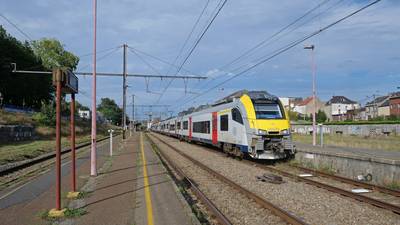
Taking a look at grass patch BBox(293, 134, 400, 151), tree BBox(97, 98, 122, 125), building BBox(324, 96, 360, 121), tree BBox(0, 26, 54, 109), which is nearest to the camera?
grass patch BBox(293, 134, 400, 151)

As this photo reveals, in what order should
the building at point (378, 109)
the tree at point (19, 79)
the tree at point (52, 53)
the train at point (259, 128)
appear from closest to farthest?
the train at point (259, 128) → the tree at point (19, 79) → the tree at point (52, 53) → the building at point (378, 109)

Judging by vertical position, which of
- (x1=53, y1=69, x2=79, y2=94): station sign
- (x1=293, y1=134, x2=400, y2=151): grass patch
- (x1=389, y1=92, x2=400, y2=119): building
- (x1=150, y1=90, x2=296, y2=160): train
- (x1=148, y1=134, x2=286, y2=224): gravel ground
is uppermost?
(x1=389, y1=92, x2=400, y2=119): building

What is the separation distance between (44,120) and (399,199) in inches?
1854

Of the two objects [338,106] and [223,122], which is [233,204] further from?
[338,106]

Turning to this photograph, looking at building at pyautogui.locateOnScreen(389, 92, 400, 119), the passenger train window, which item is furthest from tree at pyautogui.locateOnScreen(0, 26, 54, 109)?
building at pyautogui.locateOnScreen(389, 92, 400, 119)

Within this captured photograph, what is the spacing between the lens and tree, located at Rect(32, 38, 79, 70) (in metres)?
75.8

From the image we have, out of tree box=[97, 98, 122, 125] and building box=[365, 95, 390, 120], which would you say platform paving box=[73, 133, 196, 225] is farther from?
tree box=[97, 98, 122, 125]

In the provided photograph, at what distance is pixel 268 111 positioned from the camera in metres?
18.8

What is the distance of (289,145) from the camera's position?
18031 mm

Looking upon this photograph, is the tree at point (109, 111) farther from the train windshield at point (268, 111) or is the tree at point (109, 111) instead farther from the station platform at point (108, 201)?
the station platform at point (108, 201)

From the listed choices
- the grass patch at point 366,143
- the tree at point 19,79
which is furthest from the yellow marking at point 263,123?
the tree at point 19,79

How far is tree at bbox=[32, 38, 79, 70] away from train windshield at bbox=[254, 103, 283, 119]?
62158 mm

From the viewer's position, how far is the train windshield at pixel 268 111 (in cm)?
1848

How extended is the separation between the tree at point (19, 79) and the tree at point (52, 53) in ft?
31.8
